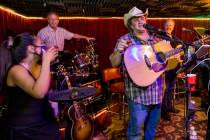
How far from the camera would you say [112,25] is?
32.0ft

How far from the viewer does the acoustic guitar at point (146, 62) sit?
295cm

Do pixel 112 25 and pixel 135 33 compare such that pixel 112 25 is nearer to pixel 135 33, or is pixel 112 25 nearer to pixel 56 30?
pixel 56 30

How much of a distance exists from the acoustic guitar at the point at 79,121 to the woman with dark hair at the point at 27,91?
1.38m

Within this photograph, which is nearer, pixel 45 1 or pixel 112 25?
pixel 45 1

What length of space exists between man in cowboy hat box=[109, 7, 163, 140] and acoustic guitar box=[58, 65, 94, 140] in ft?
3.24

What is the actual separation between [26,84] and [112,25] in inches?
309

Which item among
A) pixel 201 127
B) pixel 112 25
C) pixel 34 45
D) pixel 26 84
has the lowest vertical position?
Result: pixel 201 127

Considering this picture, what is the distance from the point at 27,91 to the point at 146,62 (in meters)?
1.40

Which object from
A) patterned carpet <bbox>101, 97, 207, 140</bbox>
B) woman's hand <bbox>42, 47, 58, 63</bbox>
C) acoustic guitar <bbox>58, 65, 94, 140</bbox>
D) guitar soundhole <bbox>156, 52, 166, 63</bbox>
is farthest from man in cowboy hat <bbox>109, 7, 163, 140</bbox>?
patterned carpet <bbox>101, 97, 207, 140</bbox>

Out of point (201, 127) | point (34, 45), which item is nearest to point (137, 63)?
point (34, 45)

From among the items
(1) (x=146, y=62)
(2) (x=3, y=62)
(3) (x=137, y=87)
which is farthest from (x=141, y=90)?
(2) (x=3, y=62)

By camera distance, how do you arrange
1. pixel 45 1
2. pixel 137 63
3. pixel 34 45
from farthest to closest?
1. pixel 45 1
2. pixel 137 63
3. pixel 34 45

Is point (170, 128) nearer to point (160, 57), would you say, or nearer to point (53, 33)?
point (160, 57)

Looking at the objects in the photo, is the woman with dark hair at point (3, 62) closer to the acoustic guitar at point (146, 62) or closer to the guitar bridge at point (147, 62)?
the acoustic guitar at point (146, 62)
